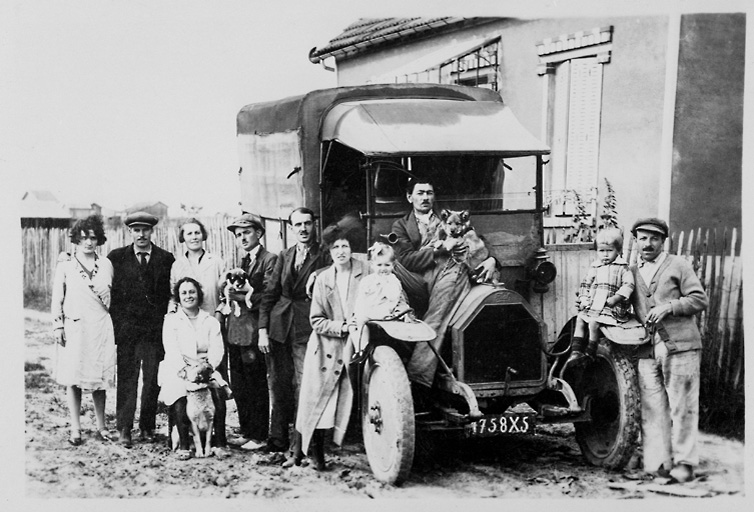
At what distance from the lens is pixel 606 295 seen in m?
5.63

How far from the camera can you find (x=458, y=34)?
6828mm

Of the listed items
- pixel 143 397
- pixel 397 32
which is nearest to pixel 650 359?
pixel 397 32

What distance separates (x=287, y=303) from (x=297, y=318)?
13 centimetres

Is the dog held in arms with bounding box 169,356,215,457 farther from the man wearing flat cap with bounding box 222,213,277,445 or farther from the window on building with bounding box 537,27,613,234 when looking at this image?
the window on building with bounding box 537,27,613,234

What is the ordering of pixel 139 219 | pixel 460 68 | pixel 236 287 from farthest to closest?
1. pixel 460 68
2. pixel 139 219
3. pixel 236 287

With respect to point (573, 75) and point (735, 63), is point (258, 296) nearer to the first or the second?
point (573, 75)

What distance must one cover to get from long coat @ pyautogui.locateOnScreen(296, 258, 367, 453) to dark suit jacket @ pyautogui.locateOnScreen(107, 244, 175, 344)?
1.26 meters

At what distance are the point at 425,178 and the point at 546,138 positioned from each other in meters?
1.72

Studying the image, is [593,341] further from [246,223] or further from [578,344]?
[246,223]

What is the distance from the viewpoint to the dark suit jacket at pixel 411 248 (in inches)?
219

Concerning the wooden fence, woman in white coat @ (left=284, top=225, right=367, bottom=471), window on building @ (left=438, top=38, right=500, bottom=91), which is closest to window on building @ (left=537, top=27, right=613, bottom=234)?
window on building @ (left=438, top=38, right=500, bottom=91)

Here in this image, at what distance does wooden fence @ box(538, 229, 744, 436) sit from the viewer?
6023mm

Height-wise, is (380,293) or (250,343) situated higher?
(380,293)

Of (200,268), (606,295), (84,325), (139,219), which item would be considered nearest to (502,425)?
(606,295)
